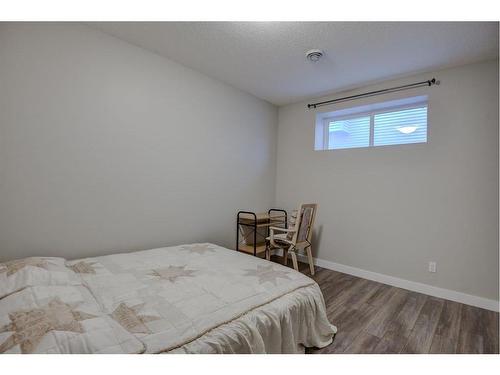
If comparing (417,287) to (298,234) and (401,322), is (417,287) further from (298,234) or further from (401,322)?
(298,234)

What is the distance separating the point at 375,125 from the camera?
124 inches

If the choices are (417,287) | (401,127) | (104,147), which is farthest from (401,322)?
(104,147)

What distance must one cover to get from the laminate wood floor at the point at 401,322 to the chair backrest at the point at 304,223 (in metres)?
0.56

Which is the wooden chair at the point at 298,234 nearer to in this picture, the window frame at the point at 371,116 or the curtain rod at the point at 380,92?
the window frame at the point at 371,116

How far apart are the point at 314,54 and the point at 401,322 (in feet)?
7.98

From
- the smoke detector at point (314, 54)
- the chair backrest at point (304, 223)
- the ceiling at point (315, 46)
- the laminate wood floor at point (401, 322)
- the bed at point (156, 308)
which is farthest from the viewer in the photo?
the chair backrest at point (304, 223)

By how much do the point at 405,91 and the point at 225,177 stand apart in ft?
7.49

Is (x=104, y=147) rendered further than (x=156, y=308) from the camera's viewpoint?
Yes

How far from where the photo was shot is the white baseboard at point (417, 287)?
2305mm

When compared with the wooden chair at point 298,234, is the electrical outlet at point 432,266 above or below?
below

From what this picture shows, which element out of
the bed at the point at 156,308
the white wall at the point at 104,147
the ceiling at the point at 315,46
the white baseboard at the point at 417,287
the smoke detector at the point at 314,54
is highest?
the ceiling at the point at 315,46

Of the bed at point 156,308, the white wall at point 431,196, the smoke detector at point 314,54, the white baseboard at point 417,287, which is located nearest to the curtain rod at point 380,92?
the white wall at point 431,196

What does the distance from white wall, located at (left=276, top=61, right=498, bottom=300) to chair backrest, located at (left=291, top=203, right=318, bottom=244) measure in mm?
527

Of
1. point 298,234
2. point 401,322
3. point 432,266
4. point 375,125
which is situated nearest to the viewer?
point 401,322
